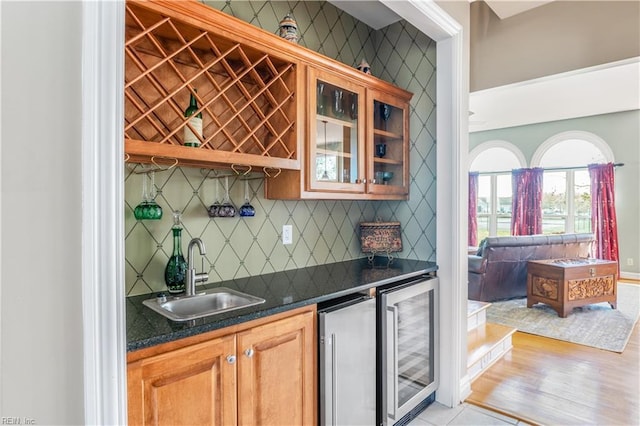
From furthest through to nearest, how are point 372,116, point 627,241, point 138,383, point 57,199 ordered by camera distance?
point 627,241 < point 372,116 < point 138,383 < point 57,199

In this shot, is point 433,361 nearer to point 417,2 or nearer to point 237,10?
point 417,2

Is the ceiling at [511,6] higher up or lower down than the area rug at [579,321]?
higher up

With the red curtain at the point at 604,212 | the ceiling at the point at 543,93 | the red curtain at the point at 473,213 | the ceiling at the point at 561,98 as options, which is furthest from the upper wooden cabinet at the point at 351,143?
the red curtain at the point at 473,213

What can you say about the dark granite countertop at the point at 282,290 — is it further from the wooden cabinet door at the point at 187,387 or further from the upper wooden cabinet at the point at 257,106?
the upper wooden cabinet at the point at 257,106

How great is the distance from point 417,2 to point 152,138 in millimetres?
1557

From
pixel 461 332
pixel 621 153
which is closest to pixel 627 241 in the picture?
pixel 621 153

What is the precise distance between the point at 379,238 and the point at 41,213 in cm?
207

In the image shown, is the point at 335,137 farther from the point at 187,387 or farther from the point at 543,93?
the point at 543,93

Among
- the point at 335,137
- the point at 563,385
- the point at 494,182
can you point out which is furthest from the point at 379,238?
the point at 494,182

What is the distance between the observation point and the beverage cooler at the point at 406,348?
76.9 inches

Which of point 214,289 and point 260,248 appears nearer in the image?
point 214,289

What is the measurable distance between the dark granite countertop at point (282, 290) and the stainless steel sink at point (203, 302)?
47 millimetres

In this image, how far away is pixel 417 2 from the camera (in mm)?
1993

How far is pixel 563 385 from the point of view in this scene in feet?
8.56
